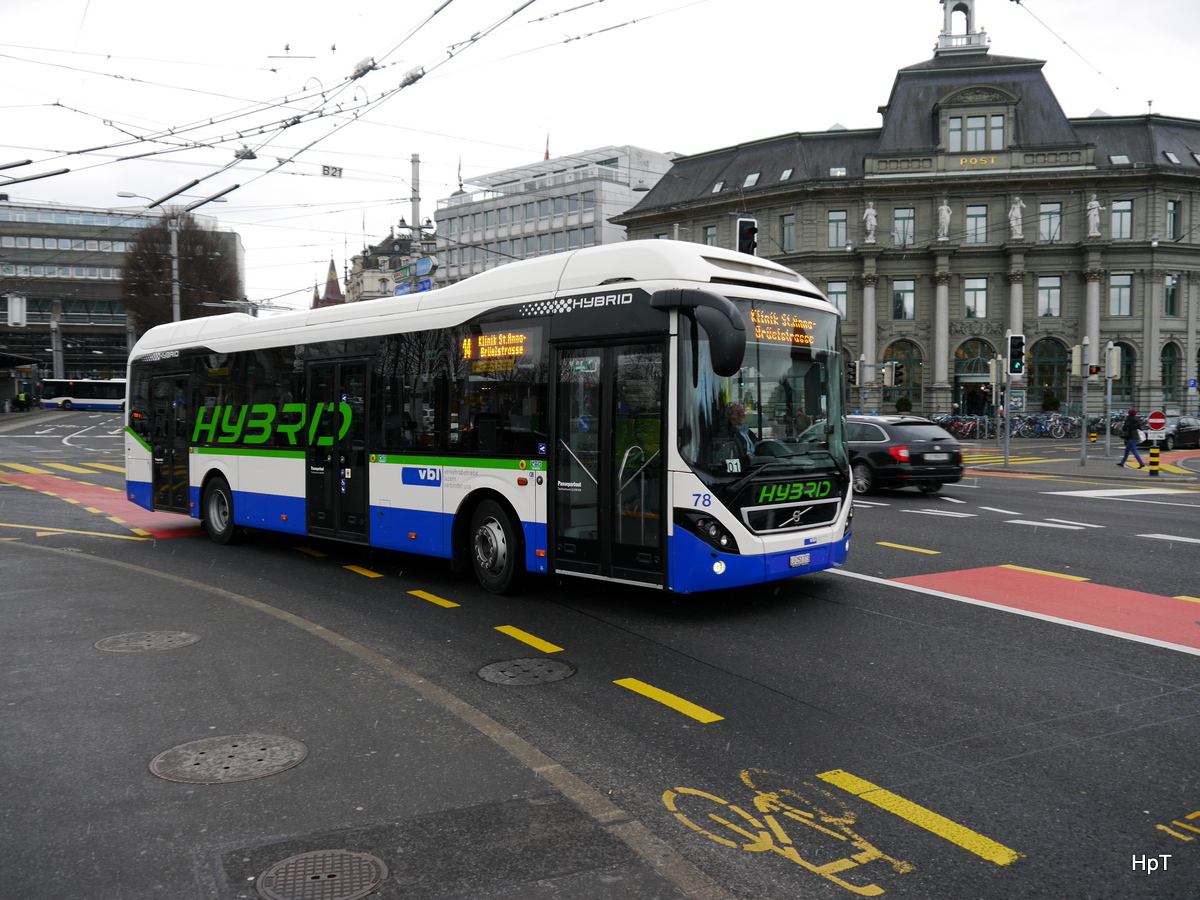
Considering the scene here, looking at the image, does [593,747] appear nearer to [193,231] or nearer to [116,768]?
[116,768]

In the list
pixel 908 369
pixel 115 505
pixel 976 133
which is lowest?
pixel 115 505

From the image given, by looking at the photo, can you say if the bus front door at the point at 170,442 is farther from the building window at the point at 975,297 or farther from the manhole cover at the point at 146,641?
the building window at the point at 975,297

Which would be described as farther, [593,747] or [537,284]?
[537,284]

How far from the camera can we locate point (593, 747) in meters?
4.98

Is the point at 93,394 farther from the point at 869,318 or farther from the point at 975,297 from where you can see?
the point at 975,297

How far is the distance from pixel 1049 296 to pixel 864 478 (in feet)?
143

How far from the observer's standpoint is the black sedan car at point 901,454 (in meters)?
18.0

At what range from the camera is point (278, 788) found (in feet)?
14.7

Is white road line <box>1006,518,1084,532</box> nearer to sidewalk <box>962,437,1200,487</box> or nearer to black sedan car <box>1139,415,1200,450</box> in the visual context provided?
sidewalk <box>962,437,1200,487</box>

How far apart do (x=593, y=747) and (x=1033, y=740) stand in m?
2.32

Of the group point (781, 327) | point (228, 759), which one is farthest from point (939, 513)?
point (228, 759)

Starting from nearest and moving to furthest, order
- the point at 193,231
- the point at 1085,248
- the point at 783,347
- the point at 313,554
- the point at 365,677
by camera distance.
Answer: the point at 365,677 → the point at 783,347 → the point at 313,554 → the point at 1085,248 → the point at 193,231

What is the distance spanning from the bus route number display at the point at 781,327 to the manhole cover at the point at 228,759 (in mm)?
4862

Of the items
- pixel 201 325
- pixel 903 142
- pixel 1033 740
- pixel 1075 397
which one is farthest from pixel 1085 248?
pixel 1033 740
